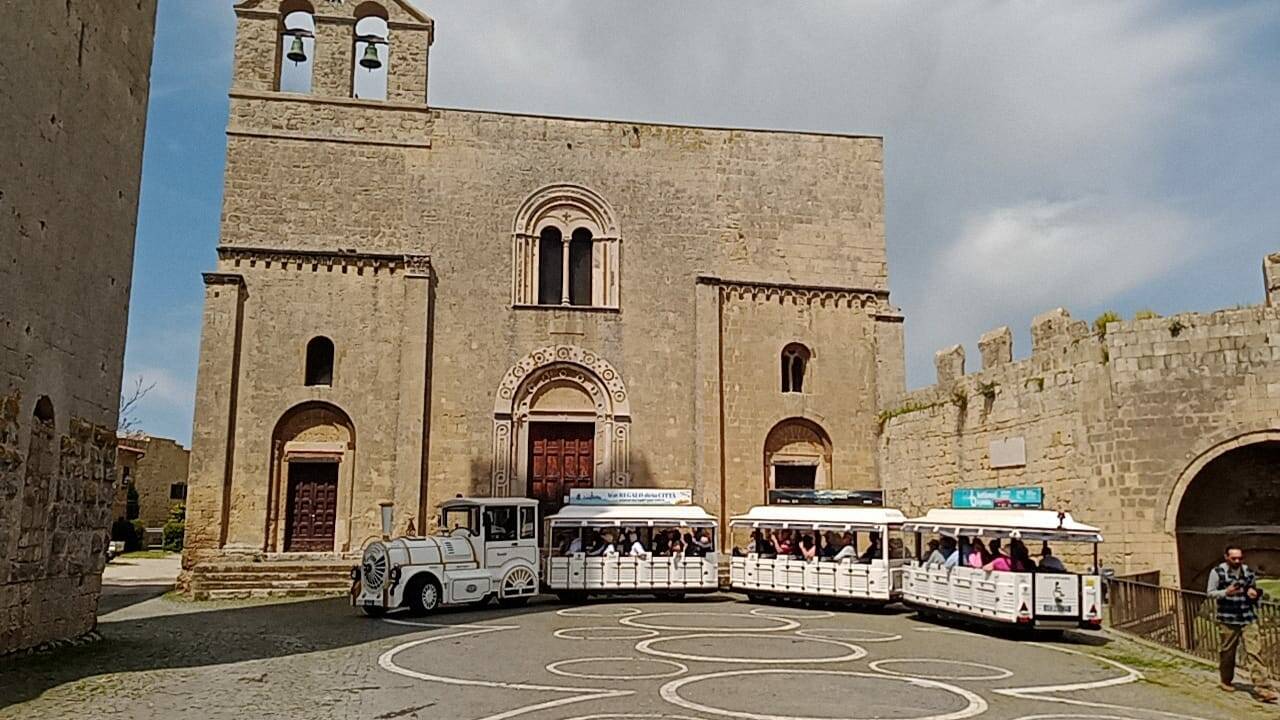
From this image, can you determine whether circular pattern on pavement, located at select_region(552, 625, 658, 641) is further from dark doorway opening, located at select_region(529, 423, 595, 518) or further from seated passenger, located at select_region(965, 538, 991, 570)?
dark doorway opening, located at select_region(529, 423, 595, 518)

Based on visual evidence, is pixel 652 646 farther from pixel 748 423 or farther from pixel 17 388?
pixel 748 423

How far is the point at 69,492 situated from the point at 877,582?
40.9 ft

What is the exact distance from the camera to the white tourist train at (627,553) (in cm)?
1867

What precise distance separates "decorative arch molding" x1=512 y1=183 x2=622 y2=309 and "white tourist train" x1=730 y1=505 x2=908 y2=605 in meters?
7.30

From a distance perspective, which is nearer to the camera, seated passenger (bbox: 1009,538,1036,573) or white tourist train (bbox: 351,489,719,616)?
seated passenger (bbox: 1009,538,1036,573)

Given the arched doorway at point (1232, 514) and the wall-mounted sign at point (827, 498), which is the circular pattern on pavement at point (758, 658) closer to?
the wall-mounted sign at point (827, 498)

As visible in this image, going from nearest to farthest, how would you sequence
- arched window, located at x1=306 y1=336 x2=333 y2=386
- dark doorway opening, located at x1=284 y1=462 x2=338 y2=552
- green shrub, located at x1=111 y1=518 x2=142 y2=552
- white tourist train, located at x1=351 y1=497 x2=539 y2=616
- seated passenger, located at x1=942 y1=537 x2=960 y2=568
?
seated passenger, located at x1=942 y1=537 x2=960 y2=568 → white tourist train, located at x1=351 y1=497 x2=539 y2=616 → dark doorway opening, located at x1=284 y1=462 x2=338 y2=552 → arched window, located at x1=306 y1=336 x2=333 y2=386 → green shrub, located at x1=111 y1=518 x2=142 y2=552

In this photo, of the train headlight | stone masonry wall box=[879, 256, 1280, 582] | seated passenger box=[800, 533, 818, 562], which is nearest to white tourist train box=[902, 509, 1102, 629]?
seated passenger box=[800, 533, 818, 562]

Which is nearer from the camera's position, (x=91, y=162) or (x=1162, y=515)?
(x=91, y=162)

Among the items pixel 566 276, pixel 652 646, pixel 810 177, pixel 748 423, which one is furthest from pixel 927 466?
pixel 652 646

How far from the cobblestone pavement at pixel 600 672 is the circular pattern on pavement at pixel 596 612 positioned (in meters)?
0.45

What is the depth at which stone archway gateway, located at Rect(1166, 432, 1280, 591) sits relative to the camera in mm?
16891

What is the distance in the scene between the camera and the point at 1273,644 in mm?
10617

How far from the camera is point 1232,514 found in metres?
17.0
